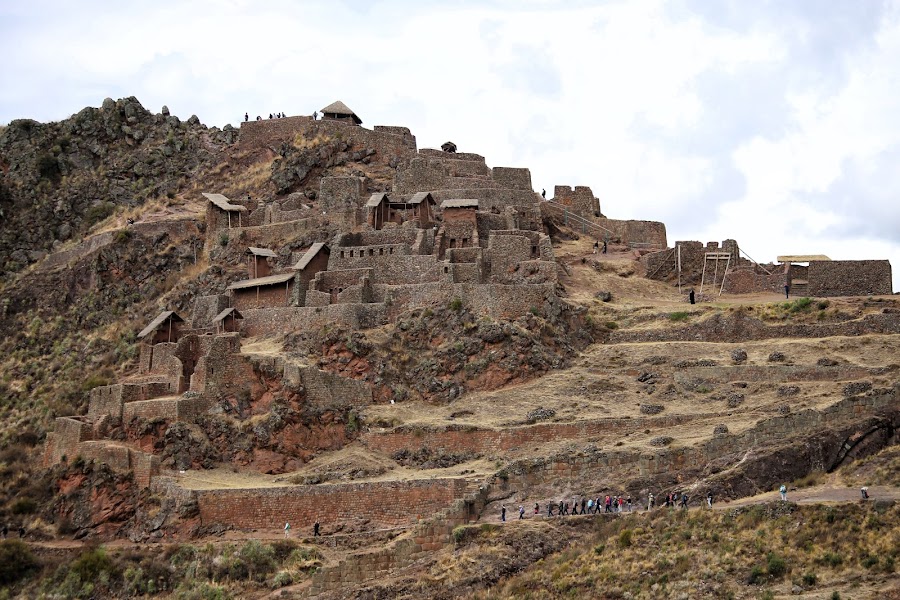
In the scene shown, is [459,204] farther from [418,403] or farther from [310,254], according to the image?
[418,403]

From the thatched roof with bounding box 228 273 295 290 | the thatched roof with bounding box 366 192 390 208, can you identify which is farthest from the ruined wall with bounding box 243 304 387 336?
the thatched roof with bounding box 366 192 390 208

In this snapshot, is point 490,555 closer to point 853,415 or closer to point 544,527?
point 544,527

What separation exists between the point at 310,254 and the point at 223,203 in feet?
32.3

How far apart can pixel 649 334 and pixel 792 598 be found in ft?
81.0

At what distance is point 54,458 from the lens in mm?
54000

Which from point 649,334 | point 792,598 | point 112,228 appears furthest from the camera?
point 112,228

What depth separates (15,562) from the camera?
49344 mm

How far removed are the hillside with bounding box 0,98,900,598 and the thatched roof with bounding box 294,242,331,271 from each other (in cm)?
14

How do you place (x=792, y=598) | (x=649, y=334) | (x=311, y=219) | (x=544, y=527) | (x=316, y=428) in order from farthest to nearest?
(x=311, y=219) → (x=649, y=334) → (x=316, y=428) → (x=544, y=527) → (x=792, y=598)

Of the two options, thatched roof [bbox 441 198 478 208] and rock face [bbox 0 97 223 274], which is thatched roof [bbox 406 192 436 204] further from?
rock face [bbox 0 97 223 274]

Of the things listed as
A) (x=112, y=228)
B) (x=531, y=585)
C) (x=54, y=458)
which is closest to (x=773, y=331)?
(x=531, y=585)

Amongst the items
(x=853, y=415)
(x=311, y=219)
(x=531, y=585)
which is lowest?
(x=531, y=585)

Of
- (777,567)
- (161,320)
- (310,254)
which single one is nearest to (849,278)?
(310,254)

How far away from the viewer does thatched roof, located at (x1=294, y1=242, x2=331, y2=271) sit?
58.6 m
